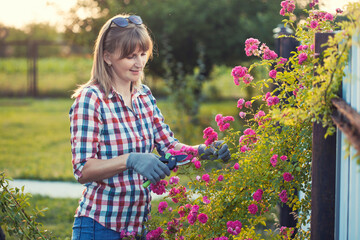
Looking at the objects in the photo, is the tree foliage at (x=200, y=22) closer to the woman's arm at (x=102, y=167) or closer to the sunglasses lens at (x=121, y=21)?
the sunglasses lens at (x=121, y=21)

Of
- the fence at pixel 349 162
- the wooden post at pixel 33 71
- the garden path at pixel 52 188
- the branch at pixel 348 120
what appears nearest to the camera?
the branch at pixel 348 120

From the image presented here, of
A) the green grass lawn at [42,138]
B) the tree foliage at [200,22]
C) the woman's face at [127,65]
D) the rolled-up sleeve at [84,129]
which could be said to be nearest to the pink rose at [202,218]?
the rolled-up sleeve at [84,129]

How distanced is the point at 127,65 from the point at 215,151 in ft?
2.14

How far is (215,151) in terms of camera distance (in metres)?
2.78

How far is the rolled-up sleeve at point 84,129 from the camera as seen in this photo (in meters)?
2.43

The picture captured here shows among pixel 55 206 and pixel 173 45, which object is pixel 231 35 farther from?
pixel 55 206

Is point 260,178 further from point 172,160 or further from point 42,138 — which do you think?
point 42,138

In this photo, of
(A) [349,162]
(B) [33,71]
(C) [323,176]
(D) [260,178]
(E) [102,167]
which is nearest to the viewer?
(A) [349,162]

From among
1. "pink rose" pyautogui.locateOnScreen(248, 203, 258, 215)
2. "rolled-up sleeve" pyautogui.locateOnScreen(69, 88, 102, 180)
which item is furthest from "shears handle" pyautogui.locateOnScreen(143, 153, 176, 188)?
"pink rose" pyautogui.locateOnScreen(248, 203, 258, 215)

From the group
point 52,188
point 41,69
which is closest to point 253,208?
point 52,188

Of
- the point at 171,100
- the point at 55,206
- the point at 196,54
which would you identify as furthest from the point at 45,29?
the point at 55,206

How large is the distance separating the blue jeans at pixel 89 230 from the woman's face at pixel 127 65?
2.37ft

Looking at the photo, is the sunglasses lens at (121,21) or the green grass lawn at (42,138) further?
the green grass lawn at (42,138)

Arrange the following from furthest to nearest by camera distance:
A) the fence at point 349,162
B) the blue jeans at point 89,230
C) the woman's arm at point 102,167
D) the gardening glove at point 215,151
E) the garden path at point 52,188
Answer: the garden path at point 52,188
the gardening glove at point 215,151
the blue jeans at point 89,230
the woman's arm at point 102,167
the fence at point 349,162
